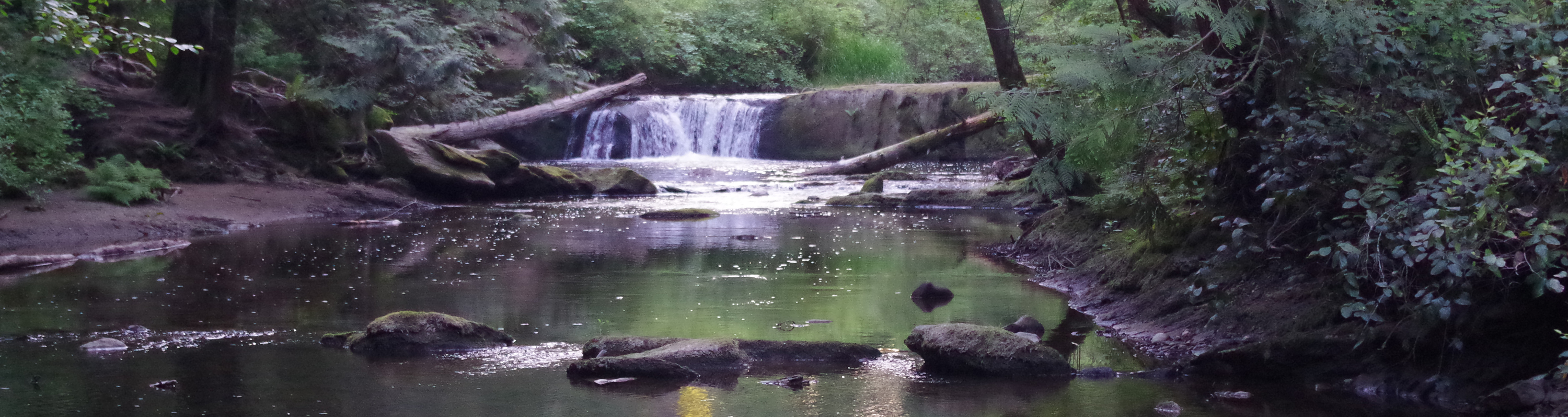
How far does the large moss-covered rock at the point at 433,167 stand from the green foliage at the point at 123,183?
4.03 metres

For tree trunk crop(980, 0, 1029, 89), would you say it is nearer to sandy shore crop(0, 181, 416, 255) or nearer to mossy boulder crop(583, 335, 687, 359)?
mossy boulder crop(583, 335, 687, 359)

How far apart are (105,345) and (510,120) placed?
15663 millimetres

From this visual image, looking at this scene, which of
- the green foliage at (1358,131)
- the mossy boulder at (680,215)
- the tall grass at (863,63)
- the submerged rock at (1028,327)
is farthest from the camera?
the tall grass at (863,63)

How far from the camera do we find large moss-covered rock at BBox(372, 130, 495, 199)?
60.7 ft

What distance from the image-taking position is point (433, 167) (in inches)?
739

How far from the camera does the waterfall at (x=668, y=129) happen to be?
30125 mm

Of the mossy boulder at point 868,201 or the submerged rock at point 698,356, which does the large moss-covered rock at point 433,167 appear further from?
the submerged rock at point 698,356

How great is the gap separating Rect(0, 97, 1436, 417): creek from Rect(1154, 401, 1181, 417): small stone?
55 mm

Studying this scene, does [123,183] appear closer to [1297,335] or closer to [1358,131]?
[1297,335]

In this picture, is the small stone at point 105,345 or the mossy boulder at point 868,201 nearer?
the small stone at point 105,345

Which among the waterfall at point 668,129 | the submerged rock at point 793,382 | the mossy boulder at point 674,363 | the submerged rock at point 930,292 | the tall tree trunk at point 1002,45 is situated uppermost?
the tall tree trunk at point 1002,45

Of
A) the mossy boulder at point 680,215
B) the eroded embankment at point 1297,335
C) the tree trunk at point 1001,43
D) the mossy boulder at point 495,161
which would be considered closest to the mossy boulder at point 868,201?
the mossy boulder at point 680,215

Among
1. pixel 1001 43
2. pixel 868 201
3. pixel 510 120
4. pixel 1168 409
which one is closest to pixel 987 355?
pixel 1168 409

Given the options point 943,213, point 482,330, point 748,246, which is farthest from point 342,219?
point 482,330
